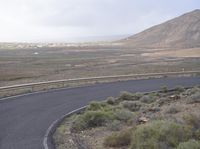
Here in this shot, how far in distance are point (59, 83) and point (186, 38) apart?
134 m

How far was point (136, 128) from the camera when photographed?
13492 mm

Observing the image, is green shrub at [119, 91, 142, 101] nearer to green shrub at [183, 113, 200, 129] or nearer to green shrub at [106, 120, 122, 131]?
green shrub at [106, 120, 122, 131]

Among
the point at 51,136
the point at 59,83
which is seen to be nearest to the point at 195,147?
the point at 51,136

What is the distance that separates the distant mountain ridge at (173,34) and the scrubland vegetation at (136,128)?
136 metres

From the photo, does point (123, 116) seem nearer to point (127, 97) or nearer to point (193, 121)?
point (193, 121)

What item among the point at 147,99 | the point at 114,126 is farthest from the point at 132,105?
the point at 114,126

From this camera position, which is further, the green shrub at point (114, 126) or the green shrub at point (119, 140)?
the green shrub at point (114, 126)

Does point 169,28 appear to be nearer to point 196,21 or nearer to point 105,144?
point 196,21

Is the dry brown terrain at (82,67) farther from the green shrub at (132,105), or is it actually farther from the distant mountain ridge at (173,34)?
the distant mountain ridge at (173,34)

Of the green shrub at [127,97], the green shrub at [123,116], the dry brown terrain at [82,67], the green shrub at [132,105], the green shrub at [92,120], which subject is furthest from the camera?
the dry brown terrain at [82,67]

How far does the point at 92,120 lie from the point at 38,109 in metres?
4.91

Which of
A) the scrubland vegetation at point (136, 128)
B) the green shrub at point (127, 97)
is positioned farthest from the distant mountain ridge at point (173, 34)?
the scrubland vegetation at point (136, 128)

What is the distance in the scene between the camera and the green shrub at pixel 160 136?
35.8 feet

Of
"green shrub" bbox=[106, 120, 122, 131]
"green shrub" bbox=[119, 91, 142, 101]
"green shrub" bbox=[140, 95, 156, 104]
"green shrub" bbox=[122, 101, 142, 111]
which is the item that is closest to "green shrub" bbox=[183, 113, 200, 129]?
"green shrub" bbox=[106, 120, 122, 131]
